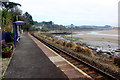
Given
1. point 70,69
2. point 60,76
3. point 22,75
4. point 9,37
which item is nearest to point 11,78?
point 22,75

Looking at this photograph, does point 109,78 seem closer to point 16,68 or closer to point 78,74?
point 78,74

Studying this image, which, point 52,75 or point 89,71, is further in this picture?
point 89,71

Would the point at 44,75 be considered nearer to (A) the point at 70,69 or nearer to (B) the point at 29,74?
(B) the point at 29,74

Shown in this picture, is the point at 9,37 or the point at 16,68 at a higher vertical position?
the point at 9,37

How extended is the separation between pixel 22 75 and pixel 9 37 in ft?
41.3

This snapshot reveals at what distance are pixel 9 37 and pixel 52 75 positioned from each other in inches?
520

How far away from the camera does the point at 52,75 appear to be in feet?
18.0

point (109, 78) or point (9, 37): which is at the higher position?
point (9, 37)

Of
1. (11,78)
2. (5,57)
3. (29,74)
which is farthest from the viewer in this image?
(5,57)

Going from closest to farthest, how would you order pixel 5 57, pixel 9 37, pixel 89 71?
pixel 89 71
pixel 5 57
pixel 9 37

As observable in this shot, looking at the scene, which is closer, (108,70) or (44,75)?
(44,75)

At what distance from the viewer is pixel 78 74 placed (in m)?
5.64

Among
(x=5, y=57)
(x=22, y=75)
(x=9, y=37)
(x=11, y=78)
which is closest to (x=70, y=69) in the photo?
(x=22, y=75)

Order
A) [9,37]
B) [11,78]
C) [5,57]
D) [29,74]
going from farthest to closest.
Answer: [9,37] → [5,57] → [29,74] → [11,78]
